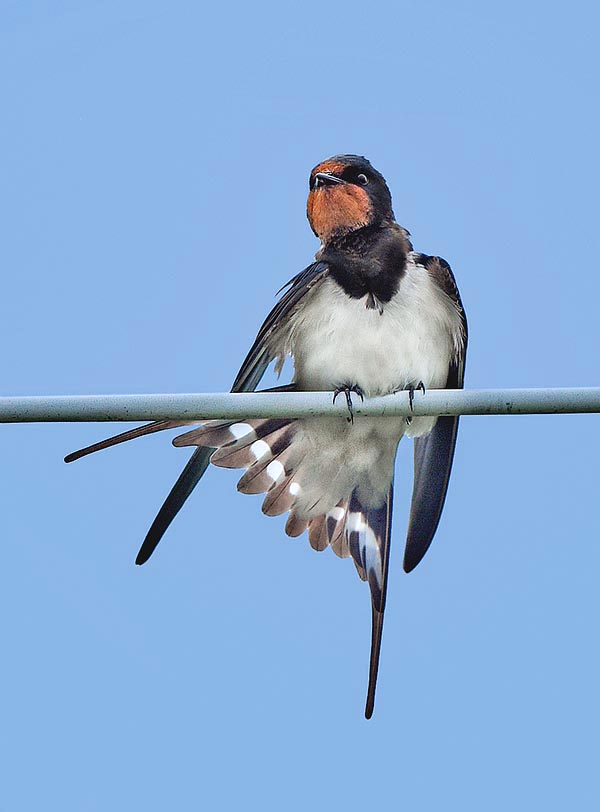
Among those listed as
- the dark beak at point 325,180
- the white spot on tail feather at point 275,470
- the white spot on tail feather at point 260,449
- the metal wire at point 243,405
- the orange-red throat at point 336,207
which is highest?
the dark beak at point 325,180

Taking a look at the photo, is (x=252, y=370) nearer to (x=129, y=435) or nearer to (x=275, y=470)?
(x=275, y=470)

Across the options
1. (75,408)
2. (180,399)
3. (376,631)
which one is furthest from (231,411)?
(376,631)

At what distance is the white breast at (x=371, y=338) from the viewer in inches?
88.4

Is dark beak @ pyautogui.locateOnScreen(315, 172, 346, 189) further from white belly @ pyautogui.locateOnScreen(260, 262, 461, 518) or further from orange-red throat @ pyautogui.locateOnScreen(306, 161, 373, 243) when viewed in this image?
white belly @ pyautogui.locateOnScreen(260, 262, 461, 518)

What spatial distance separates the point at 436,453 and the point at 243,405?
1074 millimetres

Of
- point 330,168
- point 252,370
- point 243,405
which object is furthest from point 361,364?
point 243,405

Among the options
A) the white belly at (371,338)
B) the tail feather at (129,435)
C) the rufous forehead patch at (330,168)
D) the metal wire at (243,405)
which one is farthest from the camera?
the rufous forehead patch at (330,168)

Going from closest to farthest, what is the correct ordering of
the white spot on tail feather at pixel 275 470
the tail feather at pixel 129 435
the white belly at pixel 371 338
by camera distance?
the tail feather at pixel 129 435 < the white belly at pixel 371 338 < the white spot on tail feather at pixel 275 470

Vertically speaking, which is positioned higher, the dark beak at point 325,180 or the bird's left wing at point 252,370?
the dark beak at point 325,180

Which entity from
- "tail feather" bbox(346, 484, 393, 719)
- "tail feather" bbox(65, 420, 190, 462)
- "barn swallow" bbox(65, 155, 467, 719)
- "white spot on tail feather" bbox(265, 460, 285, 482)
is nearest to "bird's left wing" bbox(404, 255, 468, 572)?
"barn swallow" bbox(65, 155, 467, 719)

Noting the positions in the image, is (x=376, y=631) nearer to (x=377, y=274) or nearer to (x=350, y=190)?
(x=377, y=274)

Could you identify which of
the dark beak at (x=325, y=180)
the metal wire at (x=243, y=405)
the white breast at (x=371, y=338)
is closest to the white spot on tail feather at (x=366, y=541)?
the white breast at (x=371, y=338)

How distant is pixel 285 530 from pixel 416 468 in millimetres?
291

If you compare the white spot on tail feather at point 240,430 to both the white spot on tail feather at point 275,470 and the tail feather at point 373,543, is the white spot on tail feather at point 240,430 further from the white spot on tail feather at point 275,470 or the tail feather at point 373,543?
the tail feather at point 373,543
